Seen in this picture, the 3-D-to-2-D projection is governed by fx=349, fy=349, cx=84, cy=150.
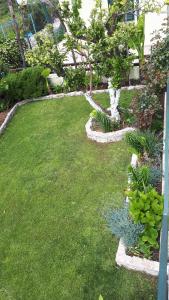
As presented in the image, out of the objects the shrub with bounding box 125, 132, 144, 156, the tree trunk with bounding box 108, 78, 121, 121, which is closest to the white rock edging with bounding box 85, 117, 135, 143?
the tree trunk with bounding box 108, 78, 121, 121

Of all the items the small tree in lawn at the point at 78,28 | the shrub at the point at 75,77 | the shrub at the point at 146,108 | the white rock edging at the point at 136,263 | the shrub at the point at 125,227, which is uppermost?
the small tree in lawn at the point at 78,28

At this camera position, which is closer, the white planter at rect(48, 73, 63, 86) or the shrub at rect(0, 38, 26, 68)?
the white planter at rect(48, 73, 63, 86)

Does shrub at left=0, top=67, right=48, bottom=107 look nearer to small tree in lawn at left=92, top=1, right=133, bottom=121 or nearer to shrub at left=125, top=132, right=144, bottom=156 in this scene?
small tree in lawn at left=92, top=1, right=133, bottom=121

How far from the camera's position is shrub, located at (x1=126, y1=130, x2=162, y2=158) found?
6.93m

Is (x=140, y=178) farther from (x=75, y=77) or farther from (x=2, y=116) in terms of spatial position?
(x=2, y=116)

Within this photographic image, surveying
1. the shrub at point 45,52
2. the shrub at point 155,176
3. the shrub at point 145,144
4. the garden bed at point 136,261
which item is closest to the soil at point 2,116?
the shrub at point 45,52

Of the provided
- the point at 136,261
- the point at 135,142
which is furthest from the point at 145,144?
the point at 136,261

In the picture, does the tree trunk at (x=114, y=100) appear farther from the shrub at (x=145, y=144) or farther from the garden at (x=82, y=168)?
the shrub at (x=145, y=144)

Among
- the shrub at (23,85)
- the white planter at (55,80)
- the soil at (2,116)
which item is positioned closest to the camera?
the soil at (2,116)

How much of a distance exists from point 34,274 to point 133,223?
6.12 feet

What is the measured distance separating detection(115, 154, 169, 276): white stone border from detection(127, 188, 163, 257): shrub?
0.17 m

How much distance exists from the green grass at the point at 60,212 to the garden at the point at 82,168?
0.8 inches

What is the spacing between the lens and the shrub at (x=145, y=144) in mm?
6929

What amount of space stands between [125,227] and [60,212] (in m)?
1.89
